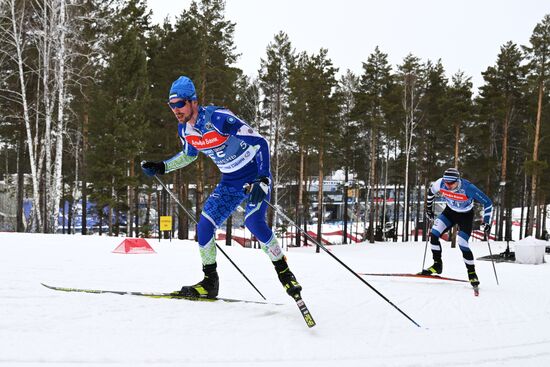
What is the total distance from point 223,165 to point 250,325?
4.91 ft

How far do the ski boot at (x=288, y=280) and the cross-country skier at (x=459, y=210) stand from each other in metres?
4.10

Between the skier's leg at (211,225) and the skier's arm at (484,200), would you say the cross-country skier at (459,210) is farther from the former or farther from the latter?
the skier's leg at (211,225)

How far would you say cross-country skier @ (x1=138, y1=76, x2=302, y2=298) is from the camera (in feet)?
12.6

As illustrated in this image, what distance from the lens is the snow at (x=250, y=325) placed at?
2.66 m

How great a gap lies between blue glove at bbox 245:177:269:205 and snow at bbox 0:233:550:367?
39.2 inches

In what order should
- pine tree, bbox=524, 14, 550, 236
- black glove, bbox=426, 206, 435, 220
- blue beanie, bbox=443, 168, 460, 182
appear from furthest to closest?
pine tree, bbox=524, 14, 550, 236 < black glove, bbox=426, 206, 435, 220 < blue beanie, bbox=443, 168, 460, 182

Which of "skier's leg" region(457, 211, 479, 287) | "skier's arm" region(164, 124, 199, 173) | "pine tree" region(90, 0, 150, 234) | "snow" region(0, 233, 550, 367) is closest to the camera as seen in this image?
"snow" region(0, 233, 550, 367)

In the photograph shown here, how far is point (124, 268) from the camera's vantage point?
6.38 metres

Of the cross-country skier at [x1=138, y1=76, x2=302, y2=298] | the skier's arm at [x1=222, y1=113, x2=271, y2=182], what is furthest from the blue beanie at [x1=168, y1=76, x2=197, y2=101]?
the skier's arm at [x1=222, y1=113, x2=271, y2=182]

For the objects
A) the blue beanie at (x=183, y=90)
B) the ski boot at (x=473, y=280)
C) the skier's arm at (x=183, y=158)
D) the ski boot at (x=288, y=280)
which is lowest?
the ski boot at (x=473, y=280)

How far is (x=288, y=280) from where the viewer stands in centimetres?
365

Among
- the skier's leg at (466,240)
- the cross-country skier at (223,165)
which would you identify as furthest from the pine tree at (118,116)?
the cross-country skier at (223,165)

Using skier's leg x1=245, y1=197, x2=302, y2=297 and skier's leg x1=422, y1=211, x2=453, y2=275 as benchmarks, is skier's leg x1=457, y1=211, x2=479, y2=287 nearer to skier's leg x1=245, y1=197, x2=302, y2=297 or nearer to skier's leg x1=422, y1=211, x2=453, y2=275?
skier's leg x1=422, y1=211, x2=453, y2=275

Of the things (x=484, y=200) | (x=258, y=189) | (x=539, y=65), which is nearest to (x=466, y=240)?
(x=484, y=200)
